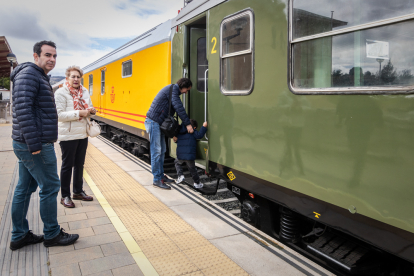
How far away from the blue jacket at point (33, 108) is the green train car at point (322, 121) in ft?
6.23

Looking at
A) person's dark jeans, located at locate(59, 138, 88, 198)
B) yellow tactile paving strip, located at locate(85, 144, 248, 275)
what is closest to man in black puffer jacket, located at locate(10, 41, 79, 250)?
yellow tactile paving strip, located at locate(85, 144, 248, 275)

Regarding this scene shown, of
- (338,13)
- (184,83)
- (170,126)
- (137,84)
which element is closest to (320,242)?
(338,13)

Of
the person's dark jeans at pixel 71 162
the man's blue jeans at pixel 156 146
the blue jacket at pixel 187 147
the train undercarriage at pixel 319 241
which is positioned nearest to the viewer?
the train undercarriage at pixel 319 241

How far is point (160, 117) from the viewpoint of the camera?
5.40 metres

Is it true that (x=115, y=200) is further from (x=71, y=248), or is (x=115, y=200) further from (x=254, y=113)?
(x=254, y=113)

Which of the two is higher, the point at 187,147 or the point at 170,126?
the point at 170,126

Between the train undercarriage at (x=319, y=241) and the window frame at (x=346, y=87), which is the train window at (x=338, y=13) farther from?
the train undercarriage at (x=319, y=241)

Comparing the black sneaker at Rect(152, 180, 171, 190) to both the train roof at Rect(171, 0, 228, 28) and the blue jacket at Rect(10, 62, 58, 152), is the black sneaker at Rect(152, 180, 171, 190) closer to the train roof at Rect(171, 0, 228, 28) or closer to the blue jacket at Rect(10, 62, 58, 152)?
the blue jacket at Rect(10, 62, 58, 152)

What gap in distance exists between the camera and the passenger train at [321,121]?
2145 mm

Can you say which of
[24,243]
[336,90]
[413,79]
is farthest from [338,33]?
[24,243]

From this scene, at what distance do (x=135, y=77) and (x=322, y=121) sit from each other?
20.0ft

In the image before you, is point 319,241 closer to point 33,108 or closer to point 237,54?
point 237,54

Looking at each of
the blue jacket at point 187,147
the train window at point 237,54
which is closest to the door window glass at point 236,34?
the train window at point 237,54

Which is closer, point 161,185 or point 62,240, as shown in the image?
point 62,240
